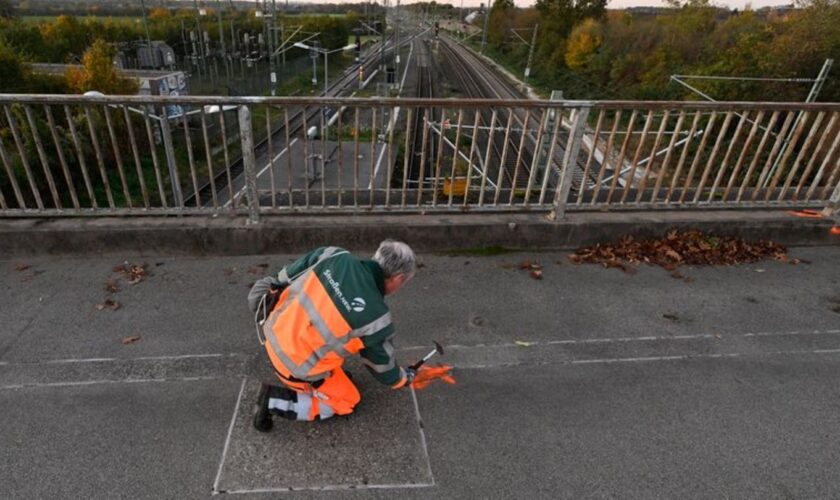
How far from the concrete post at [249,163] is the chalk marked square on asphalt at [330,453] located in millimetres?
1886

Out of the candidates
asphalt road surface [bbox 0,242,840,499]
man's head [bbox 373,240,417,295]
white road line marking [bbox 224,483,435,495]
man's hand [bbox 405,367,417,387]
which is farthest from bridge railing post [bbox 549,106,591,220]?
white road line marking [bbox 224,483,435,495]

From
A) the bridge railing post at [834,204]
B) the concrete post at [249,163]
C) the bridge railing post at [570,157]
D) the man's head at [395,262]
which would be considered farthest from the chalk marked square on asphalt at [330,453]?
the bridge railing post at [834,204]

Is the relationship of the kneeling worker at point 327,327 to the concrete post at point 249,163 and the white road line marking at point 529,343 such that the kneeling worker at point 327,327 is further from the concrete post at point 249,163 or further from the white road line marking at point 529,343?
the concrete post at point 249,163

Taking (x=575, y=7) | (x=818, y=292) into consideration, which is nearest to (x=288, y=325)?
(x=818, y=292)

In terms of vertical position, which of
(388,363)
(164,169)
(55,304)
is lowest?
(164,169)

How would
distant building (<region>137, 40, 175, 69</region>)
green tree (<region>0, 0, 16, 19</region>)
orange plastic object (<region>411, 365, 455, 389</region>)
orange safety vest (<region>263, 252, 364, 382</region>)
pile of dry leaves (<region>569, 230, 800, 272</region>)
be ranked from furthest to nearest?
green tree (<region>0, 0, 16, 19</region>) < distant building (<region>137, 40, 175, 69</region>) < pile of dry leaves (<region>569, 230, 800, 272</region>) < orange plastic object (<region>411, 365, 455, 389</region>) < orange safety vest (<region>263, 252, 364, 382</region>)

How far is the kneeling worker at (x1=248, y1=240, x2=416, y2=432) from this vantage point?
2.33m

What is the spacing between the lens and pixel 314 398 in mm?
2648

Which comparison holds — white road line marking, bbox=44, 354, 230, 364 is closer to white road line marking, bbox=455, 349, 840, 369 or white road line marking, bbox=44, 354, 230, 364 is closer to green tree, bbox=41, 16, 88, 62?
white road line marking, bbox=455, 349, 840, 369

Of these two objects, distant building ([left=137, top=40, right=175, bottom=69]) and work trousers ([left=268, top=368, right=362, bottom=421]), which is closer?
work trousers ([left=268, top=368, right=362, bottom=421])

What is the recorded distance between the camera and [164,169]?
68.4ft

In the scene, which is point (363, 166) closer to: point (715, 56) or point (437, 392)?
point (437, 392)

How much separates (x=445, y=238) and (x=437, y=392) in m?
1.85

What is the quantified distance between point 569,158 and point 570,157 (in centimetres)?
1
